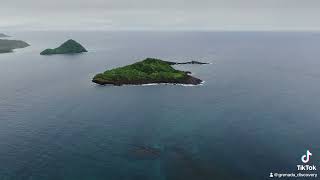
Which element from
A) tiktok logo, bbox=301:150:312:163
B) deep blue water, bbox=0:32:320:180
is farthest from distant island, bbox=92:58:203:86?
tiktok logo, bbox=301:150:312:163

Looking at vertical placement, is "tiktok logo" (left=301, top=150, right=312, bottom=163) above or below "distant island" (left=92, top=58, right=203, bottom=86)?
below

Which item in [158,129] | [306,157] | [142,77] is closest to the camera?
[306,157]

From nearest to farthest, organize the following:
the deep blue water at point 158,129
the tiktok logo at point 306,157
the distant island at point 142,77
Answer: the deep blue water at point 158,129
the tiktok logo at point 306,157
the distant island at point 142,77

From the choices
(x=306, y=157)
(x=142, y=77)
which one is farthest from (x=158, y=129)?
(x=142, y=77)

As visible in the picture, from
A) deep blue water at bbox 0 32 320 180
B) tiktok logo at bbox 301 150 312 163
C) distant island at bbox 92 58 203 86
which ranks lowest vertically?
tiktok logo at bbox 301 150 312 163

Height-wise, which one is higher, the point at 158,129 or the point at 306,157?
the point at 158,129

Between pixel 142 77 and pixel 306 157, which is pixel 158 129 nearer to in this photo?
pixel 306 157

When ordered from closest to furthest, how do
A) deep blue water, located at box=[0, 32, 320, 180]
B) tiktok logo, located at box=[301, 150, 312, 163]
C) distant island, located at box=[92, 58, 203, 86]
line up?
deep blue water, located at box=[0, 32, 320, 180] → tiktok logo, located at box=[301, 150, 312, 163] → distant island, located at box=[92, 58, 203, 86]

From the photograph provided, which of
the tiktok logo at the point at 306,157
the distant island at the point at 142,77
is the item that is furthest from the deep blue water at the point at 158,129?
the distant island at the point at 142,77

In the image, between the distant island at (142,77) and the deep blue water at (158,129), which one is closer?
the deep blue water at (158,129)

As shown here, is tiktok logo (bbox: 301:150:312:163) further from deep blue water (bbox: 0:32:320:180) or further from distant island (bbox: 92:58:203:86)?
distant island (bbox: 92:58:203:86)

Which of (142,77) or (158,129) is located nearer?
(158,129)

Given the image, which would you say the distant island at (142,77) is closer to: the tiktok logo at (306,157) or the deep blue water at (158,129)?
the deep blue water at (158,129)
